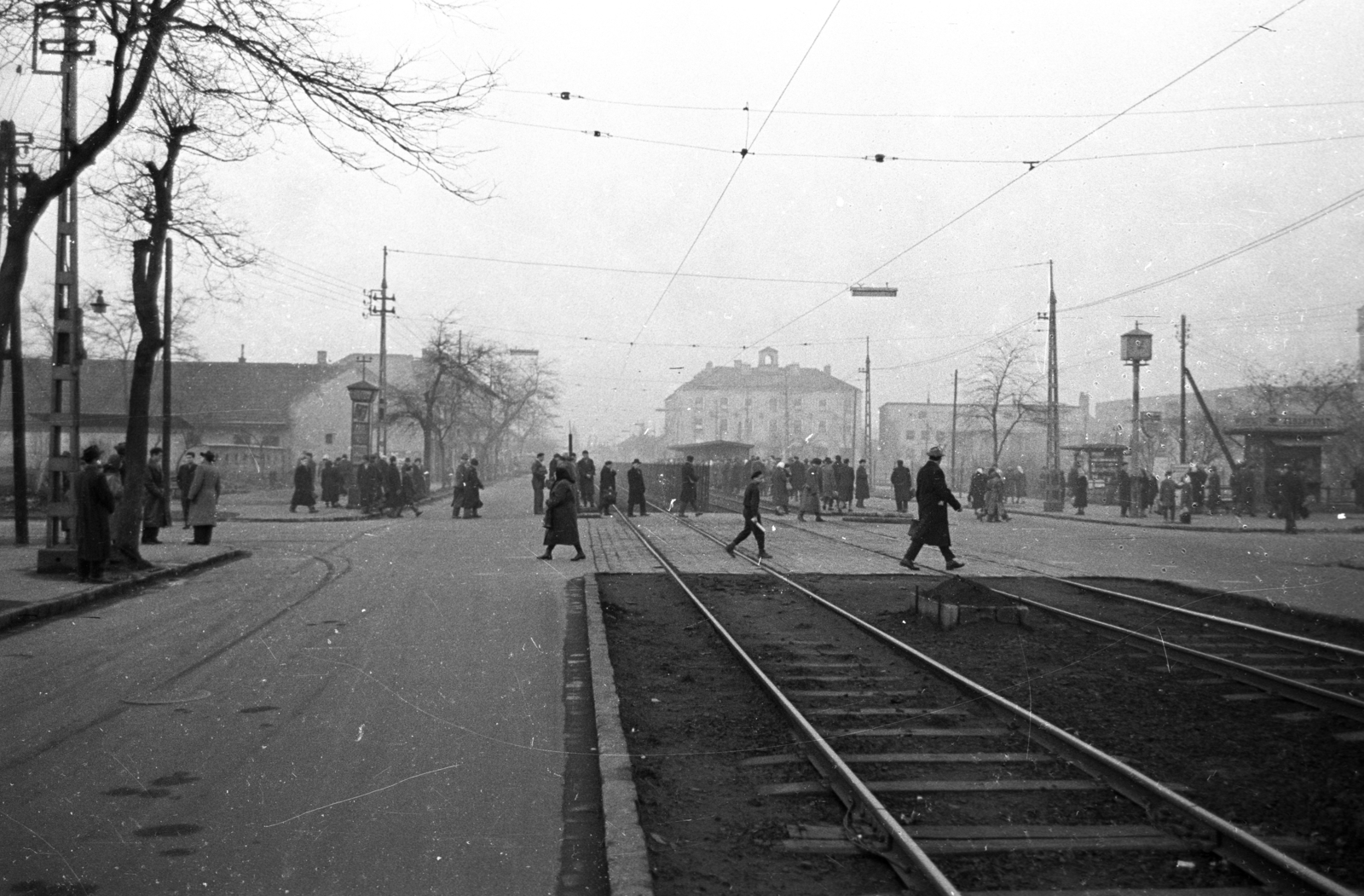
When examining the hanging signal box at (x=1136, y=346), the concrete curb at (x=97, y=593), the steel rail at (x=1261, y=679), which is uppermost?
the hanging signal box at (x=1136, y=346)

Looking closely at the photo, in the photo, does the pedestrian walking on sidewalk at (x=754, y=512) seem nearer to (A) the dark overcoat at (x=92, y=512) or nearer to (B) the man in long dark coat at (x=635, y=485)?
(A) the dark overcoat at (x=92, y=512)

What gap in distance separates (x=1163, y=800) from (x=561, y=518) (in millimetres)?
13370

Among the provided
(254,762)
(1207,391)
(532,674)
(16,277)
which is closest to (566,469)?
(16,277)

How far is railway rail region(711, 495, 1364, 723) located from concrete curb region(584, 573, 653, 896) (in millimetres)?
4598

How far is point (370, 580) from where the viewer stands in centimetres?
1485

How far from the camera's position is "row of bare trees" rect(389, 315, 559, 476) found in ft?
167

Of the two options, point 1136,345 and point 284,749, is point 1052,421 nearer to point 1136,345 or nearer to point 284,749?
point 1136,345

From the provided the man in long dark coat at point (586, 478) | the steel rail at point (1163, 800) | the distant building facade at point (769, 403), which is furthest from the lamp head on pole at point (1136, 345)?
the distant building facade at point (769, 403)

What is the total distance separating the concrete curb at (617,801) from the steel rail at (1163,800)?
7.69ft

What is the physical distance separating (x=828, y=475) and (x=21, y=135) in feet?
88.4

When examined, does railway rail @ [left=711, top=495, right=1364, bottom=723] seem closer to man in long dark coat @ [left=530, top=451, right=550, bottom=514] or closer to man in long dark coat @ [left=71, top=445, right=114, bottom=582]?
man in long dark coat @ [left=71, top=445, right=114, bottom=582]

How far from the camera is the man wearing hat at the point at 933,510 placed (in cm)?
1581

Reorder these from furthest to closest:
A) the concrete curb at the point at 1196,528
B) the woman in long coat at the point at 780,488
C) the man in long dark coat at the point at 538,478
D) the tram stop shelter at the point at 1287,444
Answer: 1. the woman in long coat at the point at 780,488
2. the tram stop shelter at the point at 1287,444
3. the man in long dark coat at the point at 538,478
4. the concrete curb at the point at 1196,528

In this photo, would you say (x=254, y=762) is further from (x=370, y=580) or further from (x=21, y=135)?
(x=21, y=135)
